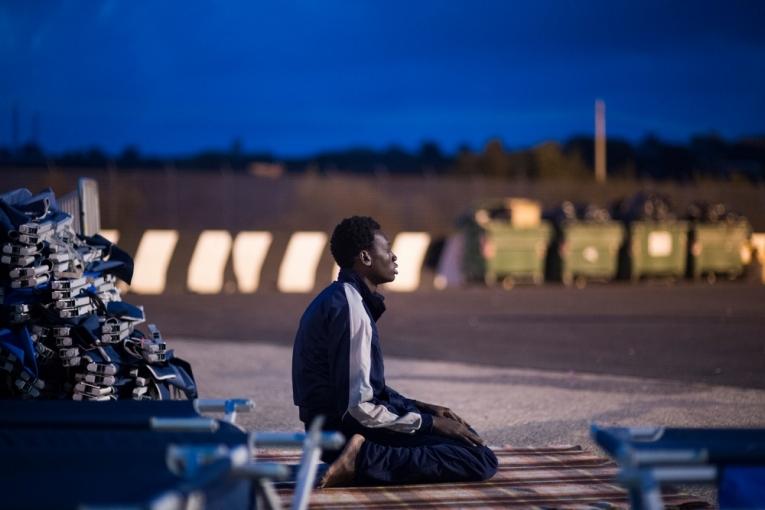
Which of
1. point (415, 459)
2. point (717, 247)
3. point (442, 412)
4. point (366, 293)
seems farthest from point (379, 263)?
point (717, 247)

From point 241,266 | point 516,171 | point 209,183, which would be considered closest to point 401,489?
point 241,266

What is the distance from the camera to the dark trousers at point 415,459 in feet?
18.4

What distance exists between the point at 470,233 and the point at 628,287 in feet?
13.6

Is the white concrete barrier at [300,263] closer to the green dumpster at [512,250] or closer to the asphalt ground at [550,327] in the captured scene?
the asphalt ground at [550,327]

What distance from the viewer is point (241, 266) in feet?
75.0

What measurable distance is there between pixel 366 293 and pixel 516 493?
51.8 inches

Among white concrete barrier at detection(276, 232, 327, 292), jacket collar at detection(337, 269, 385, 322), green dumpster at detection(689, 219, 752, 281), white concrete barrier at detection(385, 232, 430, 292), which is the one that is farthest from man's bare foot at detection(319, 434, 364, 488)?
green dumpster at detection(689, 219, 752, 281)

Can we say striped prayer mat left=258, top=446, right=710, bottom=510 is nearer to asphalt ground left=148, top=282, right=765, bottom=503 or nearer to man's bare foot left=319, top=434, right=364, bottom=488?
man's bare foot left=319, top=434, right=364, bottom=488

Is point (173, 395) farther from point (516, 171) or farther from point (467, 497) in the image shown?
point (516, 171)

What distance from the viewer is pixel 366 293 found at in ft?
18.6

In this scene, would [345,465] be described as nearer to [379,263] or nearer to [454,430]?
[454,430]

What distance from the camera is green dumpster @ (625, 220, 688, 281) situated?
28.0 metres

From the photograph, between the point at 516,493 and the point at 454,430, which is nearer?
the point at 516,493

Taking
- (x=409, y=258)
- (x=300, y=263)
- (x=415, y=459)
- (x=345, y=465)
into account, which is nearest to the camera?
(x=345, y=465)
